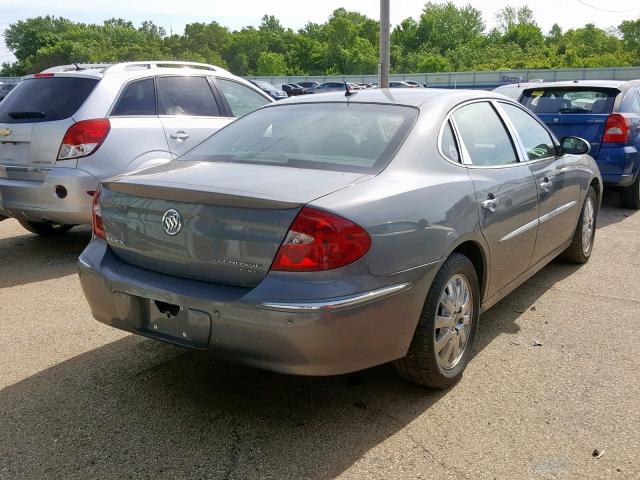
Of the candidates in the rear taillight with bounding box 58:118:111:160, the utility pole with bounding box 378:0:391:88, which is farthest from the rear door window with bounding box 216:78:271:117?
the utility pole with bounding box 378:0:391:88

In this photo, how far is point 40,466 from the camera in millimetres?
2609

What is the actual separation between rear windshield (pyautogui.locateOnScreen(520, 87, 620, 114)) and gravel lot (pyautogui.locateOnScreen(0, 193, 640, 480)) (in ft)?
14.3

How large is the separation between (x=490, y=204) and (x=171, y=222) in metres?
1.73

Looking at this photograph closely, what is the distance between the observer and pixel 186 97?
251 inches

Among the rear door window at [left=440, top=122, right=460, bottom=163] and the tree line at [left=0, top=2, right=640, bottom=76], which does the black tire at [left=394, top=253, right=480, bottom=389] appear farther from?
the tree line at [left=0, top=2, right=640, bottom=76]

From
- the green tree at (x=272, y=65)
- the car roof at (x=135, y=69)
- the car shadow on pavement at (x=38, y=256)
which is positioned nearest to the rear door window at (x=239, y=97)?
the car roof at (x=135, y=69)

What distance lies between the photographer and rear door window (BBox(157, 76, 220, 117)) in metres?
6.17

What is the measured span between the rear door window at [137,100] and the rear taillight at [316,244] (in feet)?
12.1

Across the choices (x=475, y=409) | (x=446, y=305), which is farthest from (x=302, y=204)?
(x=475, y=409)

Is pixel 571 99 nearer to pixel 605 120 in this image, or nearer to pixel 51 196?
pixel 605 120

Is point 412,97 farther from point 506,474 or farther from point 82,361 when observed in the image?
point 82,361

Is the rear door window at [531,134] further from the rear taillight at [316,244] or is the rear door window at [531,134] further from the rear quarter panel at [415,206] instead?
the rear taillight at [316,244]

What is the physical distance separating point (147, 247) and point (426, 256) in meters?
1.30

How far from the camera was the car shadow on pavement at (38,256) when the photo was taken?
5344 millimetres
